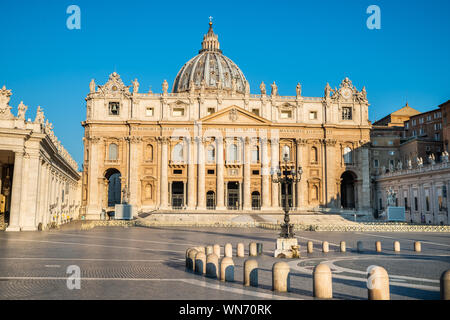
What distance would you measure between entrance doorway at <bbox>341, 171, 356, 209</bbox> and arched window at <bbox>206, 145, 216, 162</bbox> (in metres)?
21.5

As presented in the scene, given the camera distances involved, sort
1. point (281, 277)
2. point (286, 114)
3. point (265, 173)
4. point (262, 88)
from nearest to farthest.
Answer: point (281, 277), point (265, 173), point (262, 88), point (286, 114)

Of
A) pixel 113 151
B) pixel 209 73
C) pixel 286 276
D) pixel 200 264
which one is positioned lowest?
pixel 200 264

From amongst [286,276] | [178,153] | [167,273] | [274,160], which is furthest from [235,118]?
[286,276]

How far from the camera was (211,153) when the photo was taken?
2505 inches

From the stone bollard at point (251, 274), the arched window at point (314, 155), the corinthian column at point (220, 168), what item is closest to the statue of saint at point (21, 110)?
the stone bollard at point (251, 274)

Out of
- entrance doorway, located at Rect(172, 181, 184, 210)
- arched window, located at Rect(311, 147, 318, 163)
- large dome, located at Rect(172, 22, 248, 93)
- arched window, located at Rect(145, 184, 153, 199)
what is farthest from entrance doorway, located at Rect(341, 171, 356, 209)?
large dome, located at Rect(172, 22, 248, 93)

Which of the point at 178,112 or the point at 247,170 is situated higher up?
the point at 178,112

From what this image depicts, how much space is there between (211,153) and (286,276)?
53.2 m

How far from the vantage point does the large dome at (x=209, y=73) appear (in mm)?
92875

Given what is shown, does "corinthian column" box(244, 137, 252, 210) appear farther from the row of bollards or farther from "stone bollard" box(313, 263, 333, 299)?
"stone bollard" box(313, 263, 333, 299)

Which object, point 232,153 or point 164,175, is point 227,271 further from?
point 232,153
